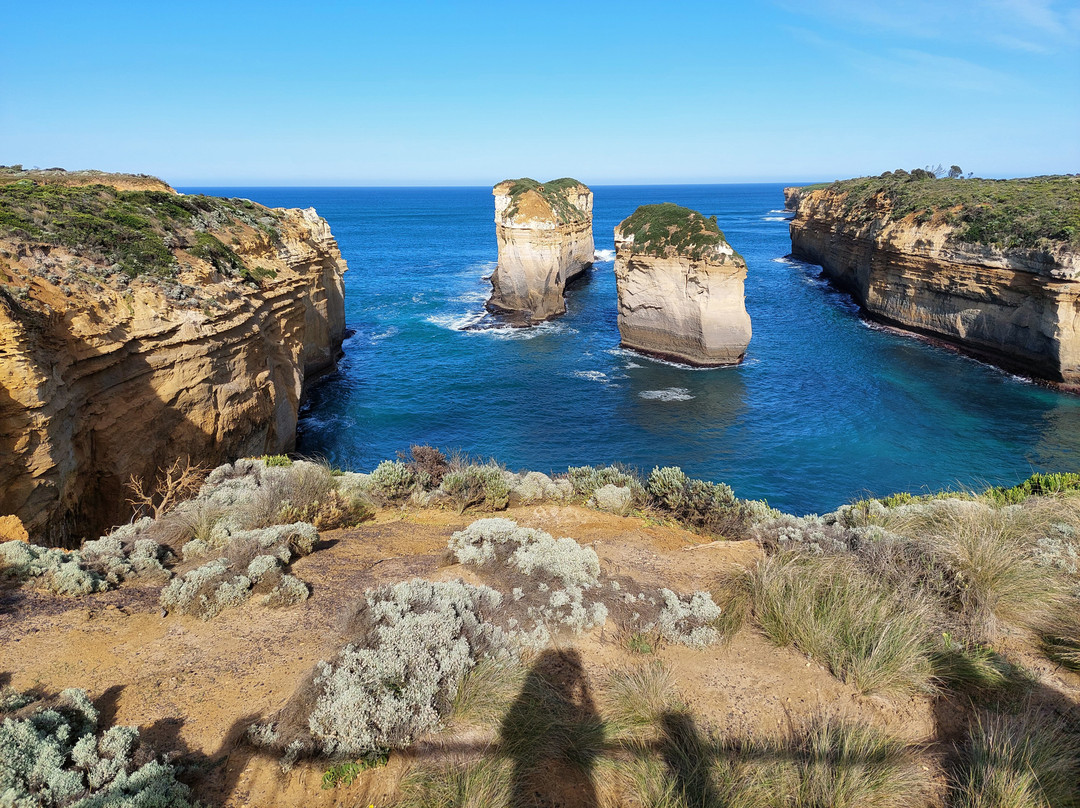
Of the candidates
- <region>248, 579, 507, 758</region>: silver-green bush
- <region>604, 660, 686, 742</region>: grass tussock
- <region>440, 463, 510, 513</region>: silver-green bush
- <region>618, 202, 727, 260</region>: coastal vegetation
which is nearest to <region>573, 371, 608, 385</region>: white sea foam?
<region>618, 202, 727, 260</region>: coastal vegetation

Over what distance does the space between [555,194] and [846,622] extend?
2005 inches

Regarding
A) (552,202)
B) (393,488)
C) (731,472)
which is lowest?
(731,472)

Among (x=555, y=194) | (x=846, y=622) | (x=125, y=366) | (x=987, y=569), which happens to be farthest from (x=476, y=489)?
(x=555, y=194)

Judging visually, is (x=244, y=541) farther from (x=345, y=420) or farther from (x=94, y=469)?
(x=345, y=420)

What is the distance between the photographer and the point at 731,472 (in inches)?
811

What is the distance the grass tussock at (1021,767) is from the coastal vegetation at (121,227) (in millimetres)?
16203

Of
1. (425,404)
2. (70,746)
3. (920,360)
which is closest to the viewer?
(70,746)

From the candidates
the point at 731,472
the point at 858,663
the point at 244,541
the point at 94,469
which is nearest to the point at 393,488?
the point at 244,541

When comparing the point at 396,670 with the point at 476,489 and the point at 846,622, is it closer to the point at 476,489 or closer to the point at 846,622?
the point at 846,622

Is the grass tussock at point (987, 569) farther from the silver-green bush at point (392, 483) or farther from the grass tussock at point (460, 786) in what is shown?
the silver-green bush at point (392, 483)

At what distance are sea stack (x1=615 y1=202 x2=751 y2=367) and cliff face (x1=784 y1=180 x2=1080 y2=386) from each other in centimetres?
1258

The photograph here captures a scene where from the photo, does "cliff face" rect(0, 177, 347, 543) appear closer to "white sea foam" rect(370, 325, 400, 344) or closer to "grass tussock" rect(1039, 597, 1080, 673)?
"grass tussock" rect(1039, 597, 1080, 673)

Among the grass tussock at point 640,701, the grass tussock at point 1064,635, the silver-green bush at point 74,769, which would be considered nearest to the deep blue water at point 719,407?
the grass tussock at point 1064,635

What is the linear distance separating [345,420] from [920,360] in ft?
104
